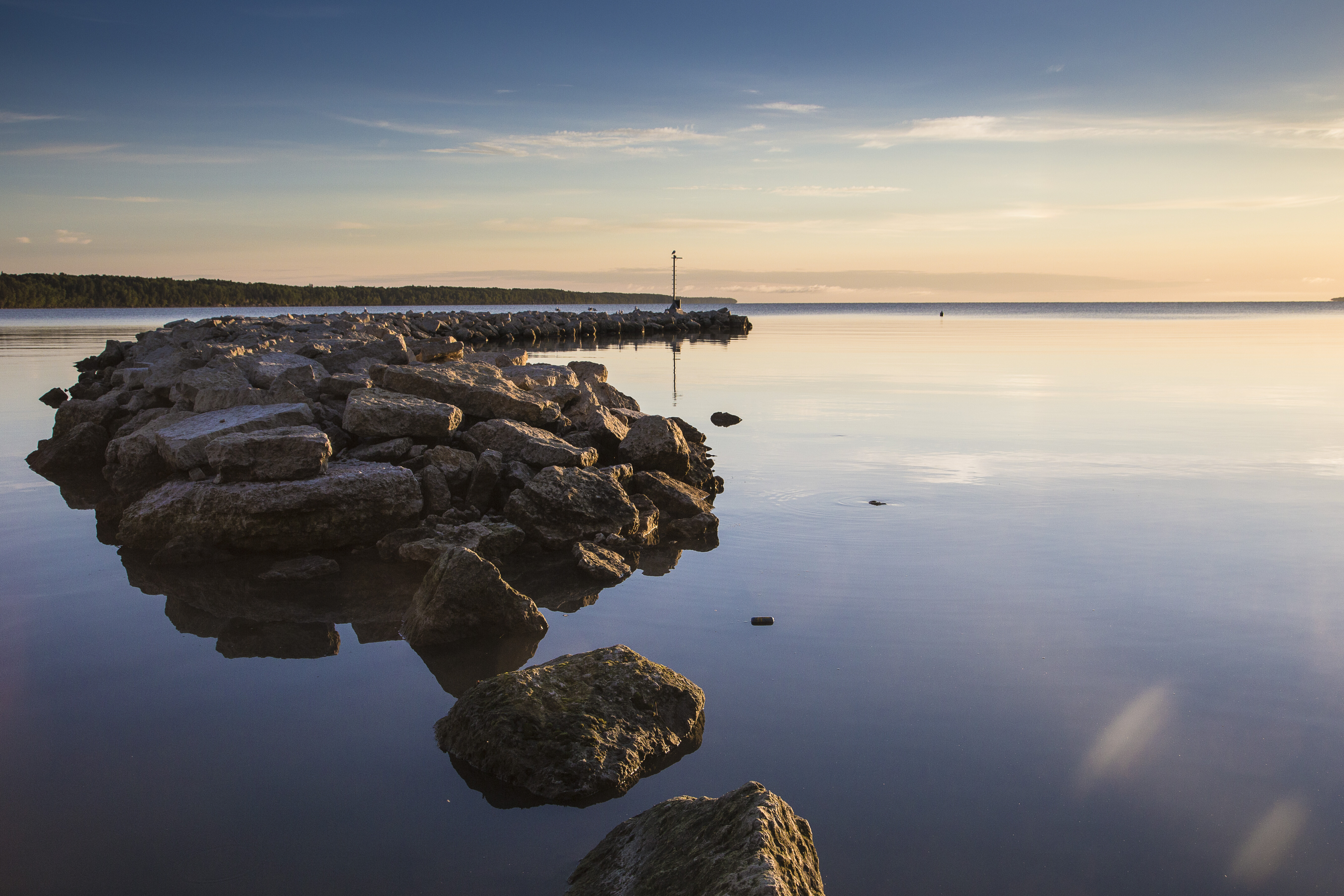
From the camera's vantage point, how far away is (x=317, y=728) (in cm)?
419

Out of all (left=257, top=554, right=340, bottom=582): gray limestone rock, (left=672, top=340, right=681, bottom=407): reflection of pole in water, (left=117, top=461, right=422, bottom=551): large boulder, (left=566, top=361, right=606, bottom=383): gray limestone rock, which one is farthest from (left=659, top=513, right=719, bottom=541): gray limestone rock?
(left=672, top=340, right=681, bottom=407): reflection of pole in water

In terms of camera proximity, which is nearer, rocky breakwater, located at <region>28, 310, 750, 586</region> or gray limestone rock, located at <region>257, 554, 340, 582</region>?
gray limestone rock, located at <region>257, 554, 340, 582</region>

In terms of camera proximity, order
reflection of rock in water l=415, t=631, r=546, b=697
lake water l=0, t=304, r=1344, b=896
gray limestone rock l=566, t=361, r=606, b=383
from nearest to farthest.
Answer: lake water l=0, t=304, r=1344, b=896, reflection of rock in water l=415, t=631, r=546, b=697, gray limestone rock l=566, t=361, r=606, b=383

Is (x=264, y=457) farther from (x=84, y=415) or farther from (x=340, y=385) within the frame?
(x=84, y=415)

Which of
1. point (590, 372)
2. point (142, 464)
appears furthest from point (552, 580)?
point (590, 372)

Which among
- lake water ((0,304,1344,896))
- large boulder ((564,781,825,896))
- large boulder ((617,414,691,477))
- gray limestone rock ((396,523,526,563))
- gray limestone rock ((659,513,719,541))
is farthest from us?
large boulder ((617,414,691,477))

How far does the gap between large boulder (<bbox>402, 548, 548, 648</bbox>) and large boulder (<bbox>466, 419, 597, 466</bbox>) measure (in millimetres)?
2592

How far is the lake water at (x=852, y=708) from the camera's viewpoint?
3246 millimetres

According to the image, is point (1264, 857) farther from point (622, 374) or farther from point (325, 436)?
point (622, 374)

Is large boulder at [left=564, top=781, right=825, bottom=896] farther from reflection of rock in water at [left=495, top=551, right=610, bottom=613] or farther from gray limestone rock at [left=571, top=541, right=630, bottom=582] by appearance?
gray limestone rock at [left=571, top=541, right=630, bottom=582]

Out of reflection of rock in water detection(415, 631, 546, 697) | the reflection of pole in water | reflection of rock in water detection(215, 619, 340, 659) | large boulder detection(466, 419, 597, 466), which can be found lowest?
the reflection of pole in water

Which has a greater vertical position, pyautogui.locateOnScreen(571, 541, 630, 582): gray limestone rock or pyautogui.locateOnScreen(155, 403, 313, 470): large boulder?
pyautogui.locateOnScreen(155, 403, 313, 470): large boulder

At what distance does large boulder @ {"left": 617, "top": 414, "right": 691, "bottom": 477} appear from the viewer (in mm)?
8797

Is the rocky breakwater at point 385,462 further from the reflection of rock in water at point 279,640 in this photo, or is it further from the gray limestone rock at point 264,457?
the reflection of rock in water at point 279,640
